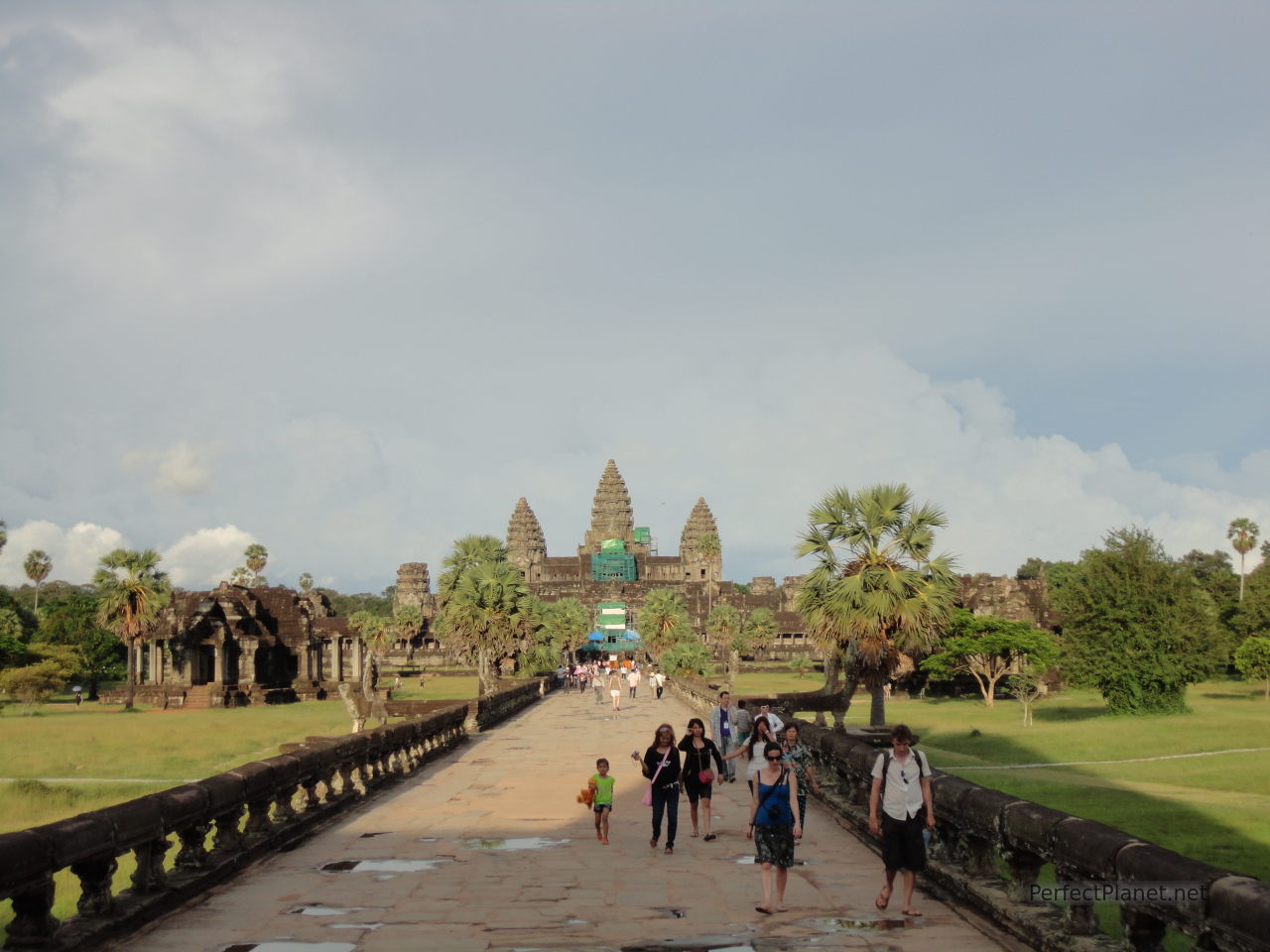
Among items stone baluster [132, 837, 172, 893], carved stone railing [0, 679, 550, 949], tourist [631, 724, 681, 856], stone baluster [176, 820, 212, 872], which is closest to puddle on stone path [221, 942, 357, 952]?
carved stone railing [0, 679, 550, 949]

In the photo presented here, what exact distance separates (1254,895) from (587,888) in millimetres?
5887

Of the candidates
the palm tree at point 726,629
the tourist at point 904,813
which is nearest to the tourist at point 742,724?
the tourist at point 904,813

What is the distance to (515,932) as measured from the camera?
8.38 metres

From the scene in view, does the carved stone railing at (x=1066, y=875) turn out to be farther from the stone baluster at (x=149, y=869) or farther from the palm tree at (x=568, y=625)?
the palm tree at (x=568, y=625)

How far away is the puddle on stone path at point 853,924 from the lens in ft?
28.2

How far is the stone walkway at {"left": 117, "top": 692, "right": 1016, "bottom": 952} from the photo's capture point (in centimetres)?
826

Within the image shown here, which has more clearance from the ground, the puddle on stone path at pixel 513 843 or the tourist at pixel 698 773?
the tourist at pixel 698 773

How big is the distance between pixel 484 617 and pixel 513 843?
4183cm

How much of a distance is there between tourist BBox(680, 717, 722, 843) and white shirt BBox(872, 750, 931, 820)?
4373mm

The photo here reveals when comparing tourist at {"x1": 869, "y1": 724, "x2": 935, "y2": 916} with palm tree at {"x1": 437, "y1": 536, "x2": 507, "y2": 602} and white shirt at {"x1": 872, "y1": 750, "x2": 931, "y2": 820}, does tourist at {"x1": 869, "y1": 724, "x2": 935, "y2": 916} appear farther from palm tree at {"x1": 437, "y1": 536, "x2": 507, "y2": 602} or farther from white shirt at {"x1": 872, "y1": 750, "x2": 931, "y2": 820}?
palm tree at {"x1": 437, "y1": 536, "x2": 507, "y2": 602}

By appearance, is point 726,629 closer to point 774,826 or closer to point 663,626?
point 663,626

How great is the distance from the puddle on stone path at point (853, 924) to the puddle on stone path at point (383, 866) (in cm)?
402

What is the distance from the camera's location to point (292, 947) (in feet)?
26.2

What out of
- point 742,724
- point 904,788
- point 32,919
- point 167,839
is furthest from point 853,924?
point 742,724
